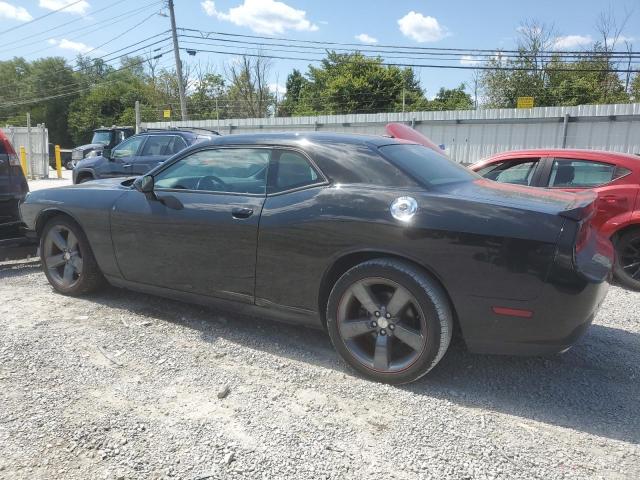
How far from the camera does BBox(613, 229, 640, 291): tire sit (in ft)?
17.6

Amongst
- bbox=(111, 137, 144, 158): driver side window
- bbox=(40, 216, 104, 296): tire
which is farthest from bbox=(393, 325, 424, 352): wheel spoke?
bbox=(111, 137, 144, 158): driver side window

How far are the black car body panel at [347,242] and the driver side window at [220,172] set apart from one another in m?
0.06

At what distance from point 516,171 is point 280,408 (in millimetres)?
4469

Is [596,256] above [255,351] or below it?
above

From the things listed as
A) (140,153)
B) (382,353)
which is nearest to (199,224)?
(382,353)

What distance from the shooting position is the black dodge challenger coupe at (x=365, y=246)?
268 centimetres

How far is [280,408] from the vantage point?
2.81 metres

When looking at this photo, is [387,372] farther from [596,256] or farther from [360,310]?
[596,256]

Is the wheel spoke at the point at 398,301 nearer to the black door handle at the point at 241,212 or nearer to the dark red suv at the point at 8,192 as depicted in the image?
the black door handle at the point at 241,212

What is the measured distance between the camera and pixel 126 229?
4039 mm

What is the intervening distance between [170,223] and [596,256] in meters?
2.87

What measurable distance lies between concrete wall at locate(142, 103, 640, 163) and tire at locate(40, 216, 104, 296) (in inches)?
380

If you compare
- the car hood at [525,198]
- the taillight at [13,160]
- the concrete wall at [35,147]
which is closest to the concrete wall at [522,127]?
the taillight at [13,160]

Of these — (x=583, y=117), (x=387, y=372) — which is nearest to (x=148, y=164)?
(x=387, y=372)
